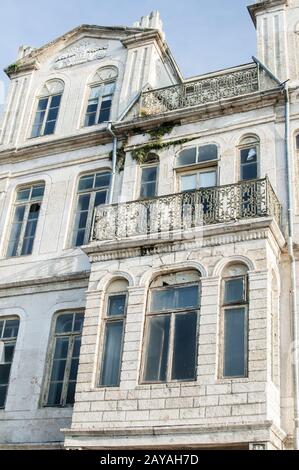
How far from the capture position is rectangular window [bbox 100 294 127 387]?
1316cm

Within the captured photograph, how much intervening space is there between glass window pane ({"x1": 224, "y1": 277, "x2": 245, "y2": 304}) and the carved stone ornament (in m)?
10.2

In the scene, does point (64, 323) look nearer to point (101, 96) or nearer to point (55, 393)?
point (55, 393)

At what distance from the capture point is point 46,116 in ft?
65.2

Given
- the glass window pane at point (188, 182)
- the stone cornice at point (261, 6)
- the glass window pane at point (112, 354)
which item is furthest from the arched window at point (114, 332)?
the stone cornice at point (261, 6)

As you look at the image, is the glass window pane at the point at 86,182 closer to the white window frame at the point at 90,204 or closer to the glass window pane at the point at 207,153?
the white window frame at the point at 90,204

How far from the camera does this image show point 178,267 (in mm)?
13555

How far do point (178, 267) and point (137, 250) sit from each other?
110 cm

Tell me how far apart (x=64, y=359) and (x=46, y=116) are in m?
8.09

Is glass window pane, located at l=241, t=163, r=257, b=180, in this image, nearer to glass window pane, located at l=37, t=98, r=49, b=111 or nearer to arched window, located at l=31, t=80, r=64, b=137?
arched window, located at l=31, t=80, r=64, b=137

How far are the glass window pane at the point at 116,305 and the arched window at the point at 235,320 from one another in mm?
2256

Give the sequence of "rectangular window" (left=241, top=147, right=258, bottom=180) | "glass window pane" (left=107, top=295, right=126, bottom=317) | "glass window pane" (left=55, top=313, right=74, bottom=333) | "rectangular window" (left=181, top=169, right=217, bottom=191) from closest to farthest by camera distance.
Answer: "glass window pane" (left=107, top=295, right=126, bottom=317) < "rectangular window" (left=241, top=147, right=258, bottom=180) < "glass window pane" (left=55, top=313, right=74, bottom=333) < "rectangular window" (left=181, top=169, right=217, bottom=191)

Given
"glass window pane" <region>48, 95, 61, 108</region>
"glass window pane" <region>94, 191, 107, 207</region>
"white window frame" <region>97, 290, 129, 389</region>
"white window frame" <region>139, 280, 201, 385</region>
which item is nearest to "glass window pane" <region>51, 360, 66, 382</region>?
"white window frame" <region>97, 290, 129, 389</region>

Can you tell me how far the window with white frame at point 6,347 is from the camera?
51.0 ft
